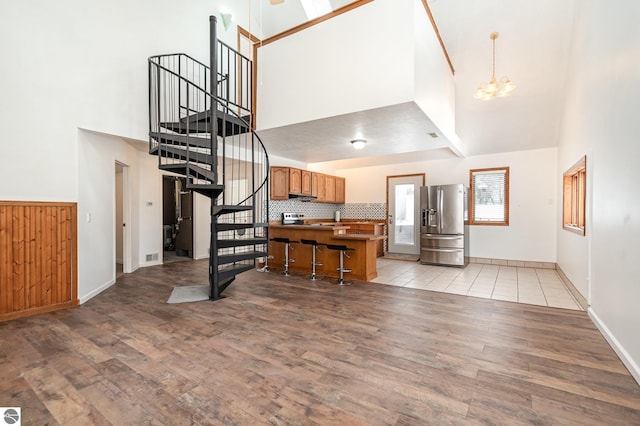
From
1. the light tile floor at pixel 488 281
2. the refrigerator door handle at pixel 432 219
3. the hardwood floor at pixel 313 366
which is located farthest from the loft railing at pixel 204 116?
the refrigerator door handle at pixel 432 219

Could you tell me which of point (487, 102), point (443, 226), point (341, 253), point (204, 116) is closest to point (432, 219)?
point (443, 226)

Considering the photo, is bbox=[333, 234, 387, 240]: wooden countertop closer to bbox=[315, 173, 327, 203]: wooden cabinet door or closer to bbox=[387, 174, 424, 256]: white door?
bbox=[315, 173, 327, 203]: wooden cabinet door

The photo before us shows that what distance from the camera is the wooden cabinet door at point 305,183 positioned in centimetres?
680

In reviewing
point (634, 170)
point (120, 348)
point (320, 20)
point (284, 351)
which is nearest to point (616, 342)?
point (634, 170)

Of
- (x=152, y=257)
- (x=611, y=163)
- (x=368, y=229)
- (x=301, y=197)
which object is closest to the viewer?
(x=611, y=163)

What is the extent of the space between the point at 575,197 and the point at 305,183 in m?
5.01

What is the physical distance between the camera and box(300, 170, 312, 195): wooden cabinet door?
22.3 ft

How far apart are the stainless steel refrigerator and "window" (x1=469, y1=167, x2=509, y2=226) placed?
2.46 feet

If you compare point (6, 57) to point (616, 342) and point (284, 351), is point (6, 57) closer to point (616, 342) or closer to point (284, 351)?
point (284, 351)

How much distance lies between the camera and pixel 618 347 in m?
2.39

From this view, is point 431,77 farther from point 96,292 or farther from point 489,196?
point 96,292

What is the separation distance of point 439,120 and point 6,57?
214 inches

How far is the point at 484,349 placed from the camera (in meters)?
2.48

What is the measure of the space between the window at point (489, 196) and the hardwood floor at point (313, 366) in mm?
3640
